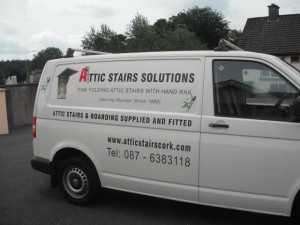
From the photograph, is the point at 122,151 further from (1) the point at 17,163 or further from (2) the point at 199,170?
(1) the point at 17,163

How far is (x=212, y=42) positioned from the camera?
71312mm

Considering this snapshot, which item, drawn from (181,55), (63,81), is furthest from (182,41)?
(181,55)

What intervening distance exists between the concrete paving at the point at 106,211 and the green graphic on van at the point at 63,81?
1.50 metres

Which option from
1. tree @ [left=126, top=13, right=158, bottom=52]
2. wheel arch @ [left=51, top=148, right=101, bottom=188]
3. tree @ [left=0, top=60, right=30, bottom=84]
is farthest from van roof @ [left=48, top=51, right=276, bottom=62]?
tree @ [left=0, top=60, right=30, bottom=84]

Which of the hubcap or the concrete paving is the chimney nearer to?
the concrete paving

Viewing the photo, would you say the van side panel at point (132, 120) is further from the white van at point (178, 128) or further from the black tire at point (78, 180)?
the black tire at point (78, 180)

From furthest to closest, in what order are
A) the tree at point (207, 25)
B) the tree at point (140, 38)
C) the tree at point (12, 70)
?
the tree at point (12, 70)
the tree at point (207, 25)
the tree at point (140, 38)

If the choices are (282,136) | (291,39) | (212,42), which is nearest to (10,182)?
(282,136)

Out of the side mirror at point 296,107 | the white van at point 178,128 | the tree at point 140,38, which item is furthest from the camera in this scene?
the tree at point 140,38

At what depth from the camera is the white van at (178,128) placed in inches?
162

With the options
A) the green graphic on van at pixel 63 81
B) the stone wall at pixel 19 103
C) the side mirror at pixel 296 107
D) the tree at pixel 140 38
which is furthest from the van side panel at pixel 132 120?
the tree at pixel 140 38

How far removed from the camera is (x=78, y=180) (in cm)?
545

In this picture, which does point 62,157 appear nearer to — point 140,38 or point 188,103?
point 188,103

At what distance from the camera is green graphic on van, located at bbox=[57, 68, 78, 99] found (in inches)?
216
